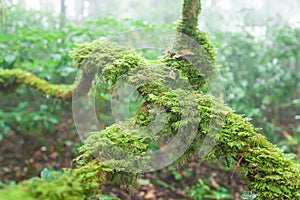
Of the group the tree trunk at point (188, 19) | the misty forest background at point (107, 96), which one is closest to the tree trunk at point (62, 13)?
the misty forest background at point (107, 96)

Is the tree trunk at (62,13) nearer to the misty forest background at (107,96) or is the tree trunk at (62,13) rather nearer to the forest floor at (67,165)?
the misty forest background at (107,96)

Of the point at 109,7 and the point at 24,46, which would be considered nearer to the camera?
the point at 24,46

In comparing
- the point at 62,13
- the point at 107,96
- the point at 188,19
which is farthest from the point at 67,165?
the point at 188,19

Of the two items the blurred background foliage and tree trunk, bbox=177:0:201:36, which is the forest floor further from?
tree trunk, bbox=177:0:201:36

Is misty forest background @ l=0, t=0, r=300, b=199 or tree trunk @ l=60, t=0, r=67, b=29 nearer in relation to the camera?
misty forest background @ l=0, t=0, r=300, b=199

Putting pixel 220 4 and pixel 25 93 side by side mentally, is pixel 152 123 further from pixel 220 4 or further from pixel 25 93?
pixel 220 4

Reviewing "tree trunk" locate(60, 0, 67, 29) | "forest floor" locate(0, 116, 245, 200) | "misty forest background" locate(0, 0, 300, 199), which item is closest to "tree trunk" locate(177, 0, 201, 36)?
"misty forest background" locate(0, 0, 300, 199)

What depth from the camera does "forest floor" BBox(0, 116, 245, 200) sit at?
2912mm

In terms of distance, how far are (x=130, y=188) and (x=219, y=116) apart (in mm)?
375

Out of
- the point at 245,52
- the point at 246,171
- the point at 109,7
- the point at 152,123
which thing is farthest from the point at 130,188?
the point at 109,7

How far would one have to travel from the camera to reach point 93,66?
134cm

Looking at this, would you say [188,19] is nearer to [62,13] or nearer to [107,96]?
[107,96]

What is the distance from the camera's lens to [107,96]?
2678 millimetres

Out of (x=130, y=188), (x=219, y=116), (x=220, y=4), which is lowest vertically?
(x=130, y=188)
